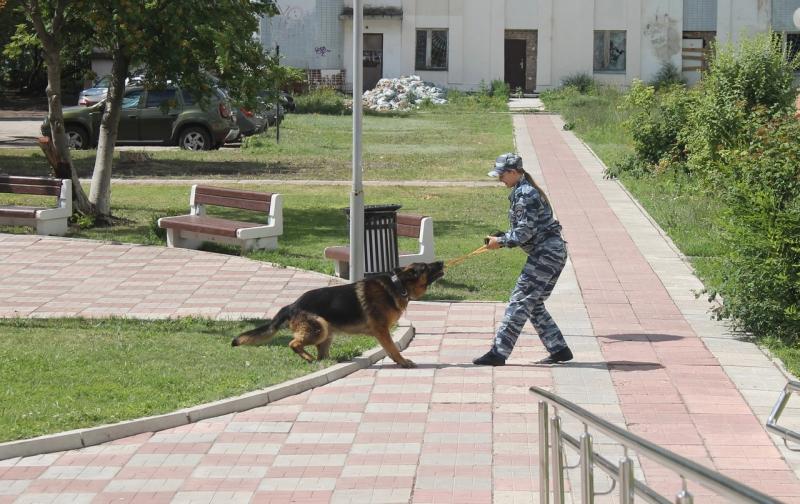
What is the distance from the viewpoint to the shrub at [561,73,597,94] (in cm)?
5266

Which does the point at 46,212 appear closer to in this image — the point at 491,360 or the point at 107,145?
the point at 107,145

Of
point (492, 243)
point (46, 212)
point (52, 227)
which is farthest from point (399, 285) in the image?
point (52, 227)

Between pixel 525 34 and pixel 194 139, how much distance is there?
2679 centimetres

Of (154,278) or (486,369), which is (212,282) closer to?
(154,278)

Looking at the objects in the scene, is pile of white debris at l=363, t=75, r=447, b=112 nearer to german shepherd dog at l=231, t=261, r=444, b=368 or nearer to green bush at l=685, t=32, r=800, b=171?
green bush at l=685, t=32, r=800, b=171

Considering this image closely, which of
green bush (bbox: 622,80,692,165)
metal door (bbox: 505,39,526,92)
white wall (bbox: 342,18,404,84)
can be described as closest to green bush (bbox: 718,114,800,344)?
green bush (bbox: 622,80,692,165)

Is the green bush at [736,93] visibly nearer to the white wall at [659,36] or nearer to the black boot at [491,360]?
the black boot at [491,360]

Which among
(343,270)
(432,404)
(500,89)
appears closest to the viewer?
(432,404)

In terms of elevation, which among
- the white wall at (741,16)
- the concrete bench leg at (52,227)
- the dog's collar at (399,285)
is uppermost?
the white wall at (741,16)

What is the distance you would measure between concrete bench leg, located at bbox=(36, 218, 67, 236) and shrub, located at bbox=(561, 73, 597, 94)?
37992 millimetres

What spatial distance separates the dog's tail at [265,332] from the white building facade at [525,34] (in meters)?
44.7

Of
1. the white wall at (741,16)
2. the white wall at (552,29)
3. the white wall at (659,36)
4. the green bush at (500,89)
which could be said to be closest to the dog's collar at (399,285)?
Result: the green bush at (500,89)

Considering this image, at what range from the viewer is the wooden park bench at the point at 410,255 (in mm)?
13594

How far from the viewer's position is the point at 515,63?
5525 cm
